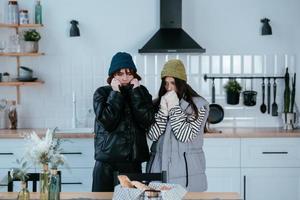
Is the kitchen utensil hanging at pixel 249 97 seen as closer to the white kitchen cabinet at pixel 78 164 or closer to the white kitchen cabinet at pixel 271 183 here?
the white kitchen cabinet at pixel 271 183

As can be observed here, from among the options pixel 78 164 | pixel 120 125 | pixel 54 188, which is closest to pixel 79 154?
pixel 78 164

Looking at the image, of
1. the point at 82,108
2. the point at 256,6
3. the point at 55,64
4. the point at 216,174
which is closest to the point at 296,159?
the point at 216,174

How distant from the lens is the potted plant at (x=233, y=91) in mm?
5012

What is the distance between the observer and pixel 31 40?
4867 mm

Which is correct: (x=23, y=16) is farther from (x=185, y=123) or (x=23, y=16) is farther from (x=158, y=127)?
(x=185, y=123)

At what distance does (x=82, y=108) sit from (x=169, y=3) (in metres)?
1.33

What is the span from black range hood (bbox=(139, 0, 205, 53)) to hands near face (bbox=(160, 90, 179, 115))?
1575 millimetres

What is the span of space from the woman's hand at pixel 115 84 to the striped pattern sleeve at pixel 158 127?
31cm

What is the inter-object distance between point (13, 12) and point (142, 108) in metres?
2.36

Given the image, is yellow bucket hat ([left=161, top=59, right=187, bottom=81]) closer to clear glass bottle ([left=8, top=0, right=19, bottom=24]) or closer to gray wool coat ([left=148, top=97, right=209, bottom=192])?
gray wool coat ([left=148, top=97, right=209, bottom=192])

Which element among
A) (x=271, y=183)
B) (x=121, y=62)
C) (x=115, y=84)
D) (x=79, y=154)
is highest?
(x=121, y=62)

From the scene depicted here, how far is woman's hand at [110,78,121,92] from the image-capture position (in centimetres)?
318

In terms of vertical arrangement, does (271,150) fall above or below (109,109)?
below

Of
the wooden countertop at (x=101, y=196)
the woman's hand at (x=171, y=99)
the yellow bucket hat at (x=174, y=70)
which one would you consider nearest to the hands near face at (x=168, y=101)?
the woman's hand at (x=171, y=99)
